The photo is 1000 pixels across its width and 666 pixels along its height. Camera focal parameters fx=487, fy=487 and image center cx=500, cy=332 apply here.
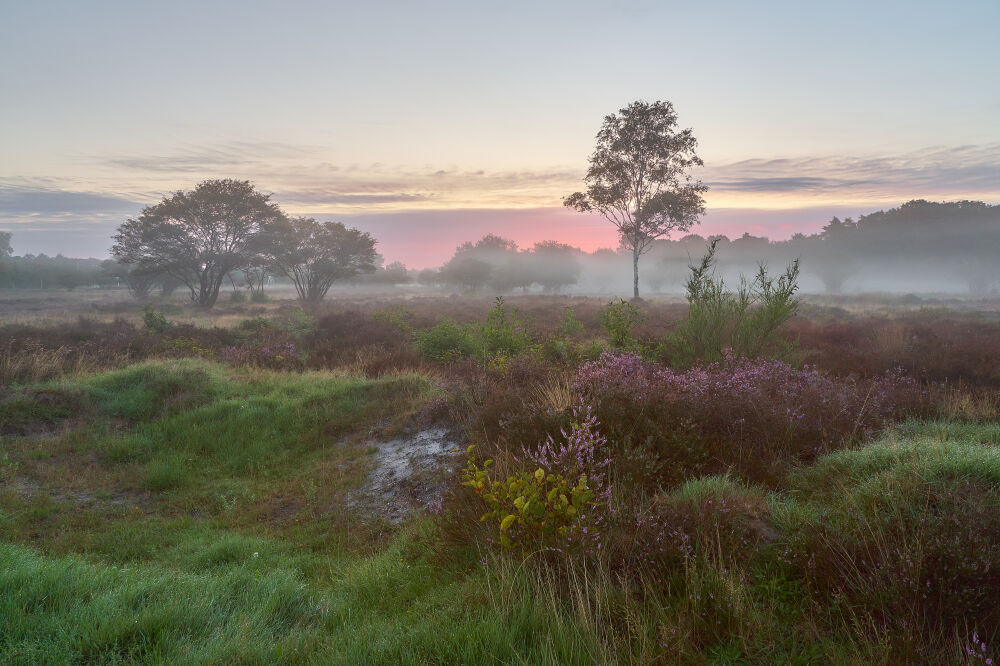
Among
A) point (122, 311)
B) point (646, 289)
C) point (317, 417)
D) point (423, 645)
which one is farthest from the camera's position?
point (646, 289)

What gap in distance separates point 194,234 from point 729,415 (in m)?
43.5

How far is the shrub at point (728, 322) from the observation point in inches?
360

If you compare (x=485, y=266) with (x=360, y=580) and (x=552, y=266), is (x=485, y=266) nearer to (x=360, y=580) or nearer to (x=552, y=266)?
(x=552, y=266)

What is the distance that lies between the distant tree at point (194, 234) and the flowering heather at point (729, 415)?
39.0 metres

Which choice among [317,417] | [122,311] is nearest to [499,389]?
[317,417]

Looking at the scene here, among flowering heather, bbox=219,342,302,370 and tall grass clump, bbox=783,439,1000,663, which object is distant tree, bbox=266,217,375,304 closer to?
flowering heather, bbox=219,342,302,370

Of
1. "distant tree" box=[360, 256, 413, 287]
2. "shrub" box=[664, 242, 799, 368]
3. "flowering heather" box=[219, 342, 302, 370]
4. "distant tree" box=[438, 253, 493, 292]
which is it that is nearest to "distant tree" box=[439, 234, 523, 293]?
"distant tree" box=[438, 253, 493, 292]

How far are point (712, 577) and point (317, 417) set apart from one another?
330 inches

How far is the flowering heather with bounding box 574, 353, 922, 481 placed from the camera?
5.20 metres

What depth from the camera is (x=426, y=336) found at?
15109 millimetres

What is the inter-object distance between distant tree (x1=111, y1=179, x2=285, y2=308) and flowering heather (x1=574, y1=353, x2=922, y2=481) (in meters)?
39.0

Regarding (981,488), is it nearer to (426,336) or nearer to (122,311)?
(426,336)

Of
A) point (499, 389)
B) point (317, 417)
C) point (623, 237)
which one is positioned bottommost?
point (317, 417)

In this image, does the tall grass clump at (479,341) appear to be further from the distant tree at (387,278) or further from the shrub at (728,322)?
the distant tree at (387,278)
